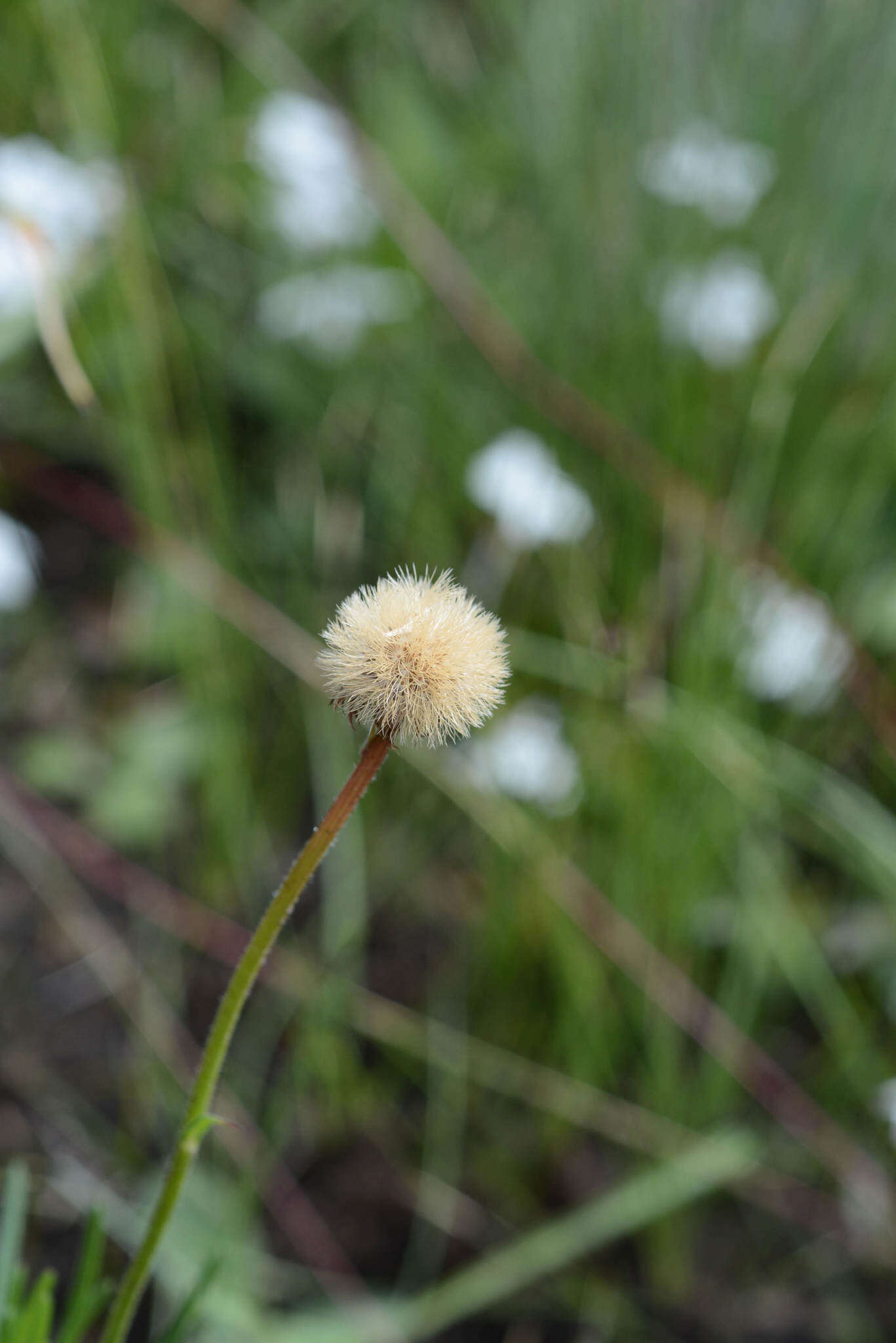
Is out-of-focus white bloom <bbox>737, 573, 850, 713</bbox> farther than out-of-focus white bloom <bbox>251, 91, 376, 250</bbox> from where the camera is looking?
No

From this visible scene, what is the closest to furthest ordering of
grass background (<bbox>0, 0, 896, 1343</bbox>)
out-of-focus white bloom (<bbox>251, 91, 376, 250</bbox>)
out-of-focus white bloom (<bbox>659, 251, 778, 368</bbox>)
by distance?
grass background (<bbox>0, 0, 896, 1343</bbox>)
out-of-focus white bloom (<bbox>659, 251, 778, 368</bbox>)
out-of-focus white bloom (<bbox>251, 91, 376, 250</bbox>)

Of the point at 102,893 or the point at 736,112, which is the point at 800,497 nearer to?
the point at 736,112

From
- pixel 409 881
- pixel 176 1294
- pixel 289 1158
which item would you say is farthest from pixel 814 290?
pixel 176 1294

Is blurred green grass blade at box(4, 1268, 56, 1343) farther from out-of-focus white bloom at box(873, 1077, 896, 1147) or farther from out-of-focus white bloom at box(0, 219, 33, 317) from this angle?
out-of-focus white bloom at box(0, 219, 33, 317)

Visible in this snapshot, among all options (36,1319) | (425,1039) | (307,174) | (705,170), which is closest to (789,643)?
(425,1039)

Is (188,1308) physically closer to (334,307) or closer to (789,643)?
(789,643)

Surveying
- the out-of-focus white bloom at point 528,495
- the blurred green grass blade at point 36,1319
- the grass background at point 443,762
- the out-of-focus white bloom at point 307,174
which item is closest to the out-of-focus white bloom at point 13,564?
the grass background at point 443,762

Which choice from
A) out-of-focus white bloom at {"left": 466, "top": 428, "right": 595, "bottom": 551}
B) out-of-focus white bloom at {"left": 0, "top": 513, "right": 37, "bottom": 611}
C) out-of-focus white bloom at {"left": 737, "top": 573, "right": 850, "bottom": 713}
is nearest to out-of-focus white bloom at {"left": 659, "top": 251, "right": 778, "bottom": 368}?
out-of-focus white bloom at {"left": 466, "top": 428, "right": 595, "bottom": 551}
